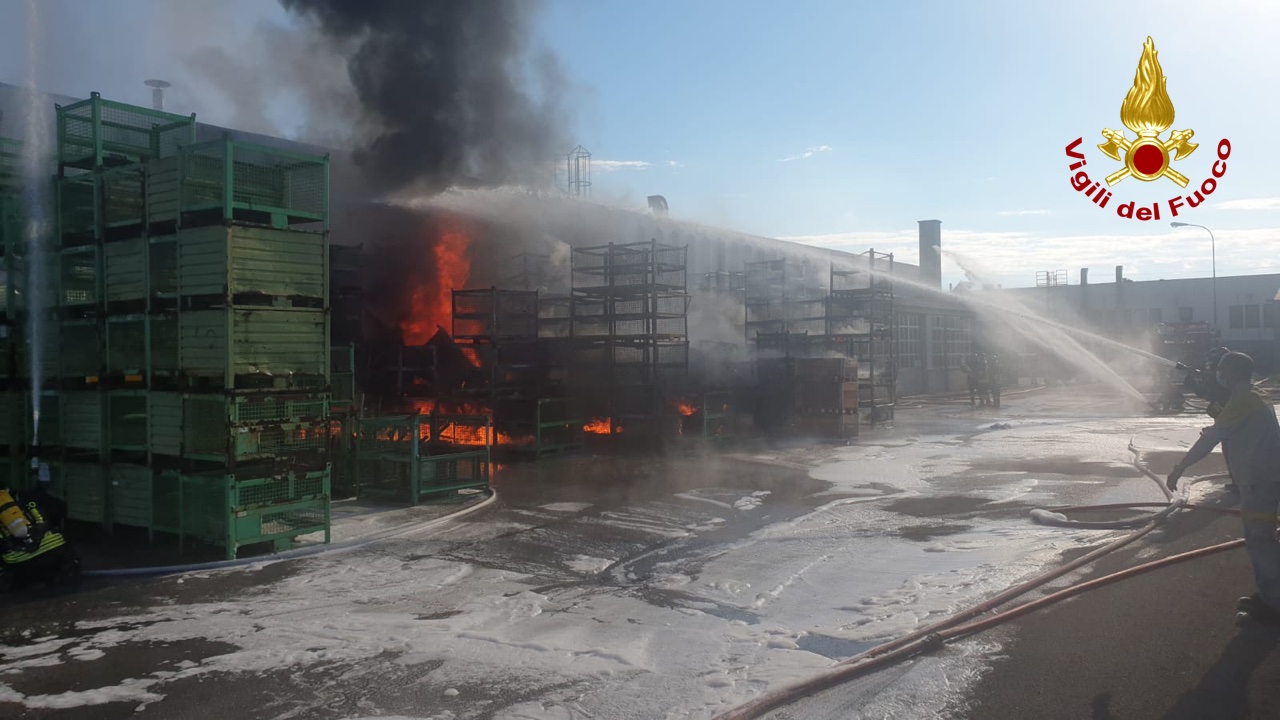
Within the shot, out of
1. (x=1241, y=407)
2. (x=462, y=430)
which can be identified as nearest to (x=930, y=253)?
(x=462, y=430)

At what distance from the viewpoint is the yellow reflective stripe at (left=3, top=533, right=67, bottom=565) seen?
6777mm

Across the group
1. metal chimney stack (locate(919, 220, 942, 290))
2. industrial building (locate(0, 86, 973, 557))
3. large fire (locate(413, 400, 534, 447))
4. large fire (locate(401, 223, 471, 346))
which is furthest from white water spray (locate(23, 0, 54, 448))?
metal chimney stack (locate(919, 220, 942, 290))

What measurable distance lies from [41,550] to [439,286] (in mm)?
14574

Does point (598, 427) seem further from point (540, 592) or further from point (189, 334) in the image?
point (540, 592)

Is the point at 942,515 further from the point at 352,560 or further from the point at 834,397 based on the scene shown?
the point at 834,397

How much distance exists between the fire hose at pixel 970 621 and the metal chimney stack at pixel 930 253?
44.2m

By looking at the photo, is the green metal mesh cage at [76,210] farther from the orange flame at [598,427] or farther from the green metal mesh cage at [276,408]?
the orange flame at [598,427]

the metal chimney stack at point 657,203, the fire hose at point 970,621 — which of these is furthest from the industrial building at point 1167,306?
the fire hose at point 970,621

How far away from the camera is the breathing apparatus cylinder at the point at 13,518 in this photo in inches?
266

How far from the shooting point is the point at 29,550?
684 centimetres

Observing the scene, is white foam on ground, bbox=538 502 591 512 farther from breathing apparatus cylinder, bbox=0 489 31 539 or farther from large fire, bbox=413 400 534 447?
breathing apparatus cylinder, bbox=0 489 31 539

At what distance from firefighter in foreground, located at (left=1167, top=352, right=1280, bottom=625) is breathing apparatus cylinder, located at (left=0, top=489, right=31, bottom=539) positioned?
29.1ft

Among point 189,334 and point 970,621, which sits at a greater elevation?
point 189,334

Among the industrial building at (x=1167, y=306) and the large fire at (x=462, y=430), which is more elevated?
the industrial building at (x=1167, y=306)
